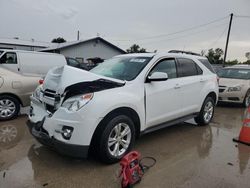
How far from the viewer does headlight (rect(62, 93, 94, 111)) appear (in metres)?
2.99

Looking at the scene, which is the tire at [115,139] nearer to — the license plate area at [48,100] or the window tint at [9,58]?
the license plate area at [48,100]

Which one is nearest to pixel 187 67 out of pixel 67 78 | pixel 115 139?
pixel 115 139

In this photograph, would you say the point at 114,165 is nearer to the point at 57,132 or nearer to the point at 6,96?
the point at 57,132

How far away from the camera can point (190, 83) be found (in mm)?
4812

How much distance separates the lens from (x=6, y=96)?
18.1 feet

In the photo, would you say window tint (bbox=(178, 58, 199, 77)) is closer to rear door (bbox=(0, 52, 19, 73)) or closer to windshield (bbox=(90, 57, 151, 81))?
windshield (bbox=(90, 57, 151, 81))

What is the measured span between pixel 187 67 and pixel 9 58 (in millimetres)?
7292

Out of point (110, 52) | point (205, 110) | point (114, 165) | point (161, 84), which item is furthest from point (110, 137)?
point (110, 52)

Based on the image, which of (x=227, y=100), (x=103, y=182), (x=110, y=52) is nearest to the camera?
(x=103, y=182)

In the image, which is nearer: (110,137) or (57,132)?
(57,132)

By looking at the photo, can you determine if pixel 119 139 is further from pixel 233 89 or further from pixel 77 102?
pixel 233 89

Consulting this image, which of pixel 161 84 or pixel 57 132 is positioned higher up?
pixel 161 84

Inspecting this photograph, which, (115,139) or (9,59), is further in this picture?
(9,59)

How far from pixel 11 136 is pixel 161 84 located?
319 centimetres
